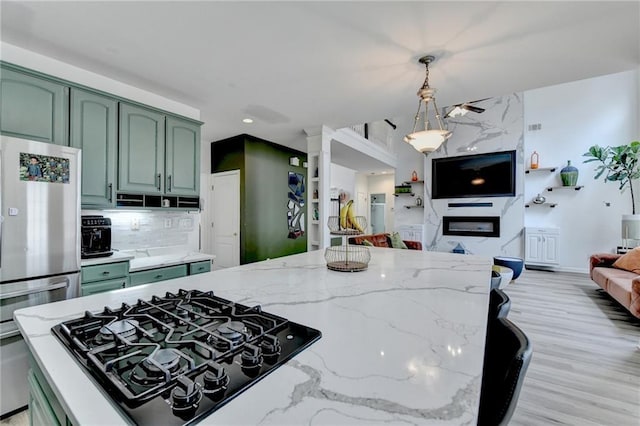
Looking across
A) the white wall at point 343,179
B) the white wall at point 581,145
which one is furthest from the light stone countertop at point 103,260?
the white wall at point 581,145

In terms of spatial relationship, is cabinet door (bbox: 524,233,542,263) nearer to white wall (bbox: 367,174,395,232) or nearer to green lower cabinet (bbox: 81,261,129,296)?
white wall (bbox: 367,174,395,232)

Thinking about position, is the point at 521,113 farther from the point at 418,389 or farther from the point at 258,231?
the point at 418,389

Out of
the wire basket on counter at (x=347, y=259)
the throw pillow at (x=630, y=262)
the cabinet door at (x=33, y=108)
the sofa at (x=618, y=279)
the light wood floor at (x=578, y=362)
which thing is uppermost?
the cabinet door at (x=33, y=108)

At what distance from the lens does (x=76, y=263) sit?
1.96m

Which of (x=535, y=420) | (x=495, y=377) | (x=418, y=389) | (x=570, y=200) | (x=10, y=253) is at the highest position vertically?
(x=570, y=200)

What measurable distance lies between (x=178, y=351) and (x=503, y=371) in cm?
86

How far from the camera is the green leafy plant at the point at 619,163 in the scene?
186 inches

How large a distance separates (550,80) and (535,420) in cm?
283

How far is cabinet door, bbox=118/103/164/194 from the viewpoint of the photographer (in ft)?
8.21

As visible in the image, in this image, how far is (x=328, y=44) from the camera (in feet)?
6.71

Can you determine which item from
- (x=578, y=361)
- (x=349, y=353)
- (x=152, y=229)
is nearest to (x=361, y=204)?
(x=152, y=229)

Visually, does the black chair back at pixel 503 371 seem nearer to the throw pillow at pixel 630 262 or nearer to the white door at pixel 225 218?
the white door at pixel 225 218

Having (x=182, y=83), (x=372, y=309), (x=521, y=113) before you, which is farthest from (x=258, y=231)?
(x=521, y=113)

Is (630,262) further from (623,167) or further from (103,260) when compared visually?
(103,260)
